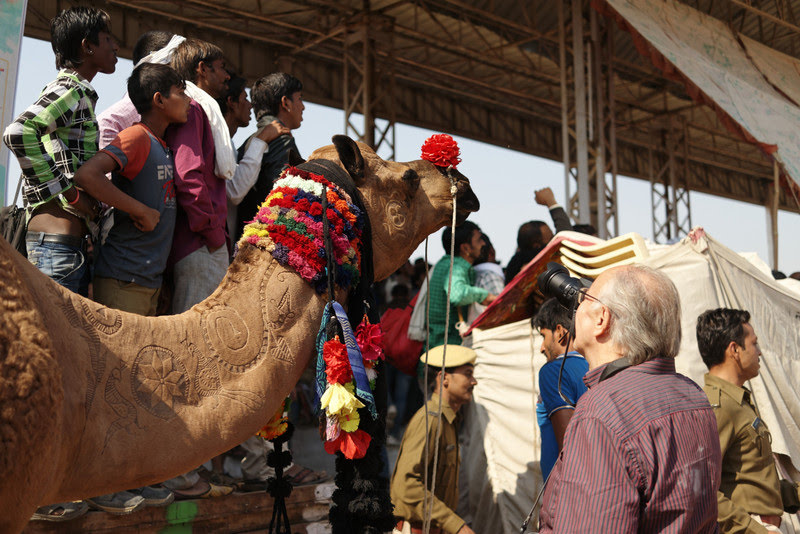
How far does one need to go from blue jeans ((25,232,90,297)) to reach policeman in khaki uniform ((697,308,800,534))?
3.02 meters

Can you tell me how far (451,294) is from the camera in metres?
6.11

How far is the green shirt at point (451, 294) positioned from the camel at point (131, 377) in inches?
123

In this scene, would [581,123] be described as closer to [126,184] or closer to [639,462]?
[126,184]

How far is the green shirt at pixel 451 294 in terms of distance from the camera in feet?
19.7

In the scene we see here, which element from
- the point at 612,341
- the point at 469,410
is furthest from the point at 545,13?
the point at 612,341

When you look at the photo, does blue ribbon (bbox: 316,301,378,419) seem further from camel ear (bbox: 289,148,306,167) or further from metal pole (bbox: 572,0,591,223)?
metal pole (bbox: 572,0,591,223)

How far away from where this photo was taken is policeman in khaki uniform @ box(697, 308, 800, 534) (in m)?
4.06

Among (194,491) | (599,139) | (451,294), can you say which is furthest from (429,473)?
(599,139)

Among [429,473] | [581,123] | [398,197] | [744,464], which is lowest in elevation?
[429,473]

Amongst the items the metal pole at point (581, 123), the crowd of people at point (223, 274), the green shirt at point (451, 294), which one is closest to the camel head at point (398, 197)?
the crowd of people at point (223, 274)

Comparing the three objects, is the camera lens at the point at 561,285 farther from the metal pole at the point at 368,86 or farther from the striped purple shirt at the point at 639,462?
the metal pole at the point at 368,86

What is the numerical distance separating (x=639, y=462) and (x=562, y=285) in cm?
95

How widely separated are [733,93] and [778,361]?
14.7 ft

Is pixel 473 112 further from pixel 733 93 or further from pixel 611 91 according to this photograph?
pixel 733 93
